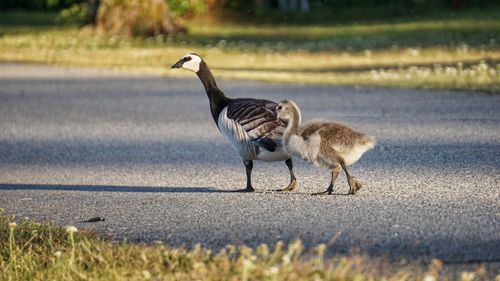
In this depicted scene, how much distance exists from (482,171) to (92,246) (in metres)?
3.87

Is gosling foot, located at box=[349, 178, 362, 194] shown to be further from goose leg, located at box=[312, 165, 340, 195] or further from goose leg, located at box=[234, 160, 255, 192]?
goose leg, located at box=[234, 160, 255, 192]

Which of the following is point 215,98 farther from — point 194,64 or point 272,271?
point 272,271

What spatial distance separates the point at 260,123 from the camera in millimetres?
7898

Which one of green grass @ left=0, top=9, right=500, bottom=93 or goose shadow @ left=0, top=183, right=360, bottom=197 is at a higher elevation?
goose shadow @ left=0, top=183, right=360, bottom=197

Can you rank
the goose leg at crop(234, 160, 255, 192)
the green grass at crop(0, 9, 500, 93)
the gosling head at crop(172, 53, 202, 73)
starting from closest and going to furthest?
the goose leg at crop(234, 160, 255, 192), the gosling head at crop(172, 53, 202, 73), the green grass at crop(0, 9, 500, 93)

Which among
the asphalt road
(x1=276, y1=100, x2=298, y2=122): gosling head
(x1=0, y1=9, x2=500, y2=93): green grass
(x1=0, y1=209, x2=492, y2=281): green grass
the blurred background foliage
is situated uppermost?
(x1=276, y1=100, x2=298, y2=122): gosling head

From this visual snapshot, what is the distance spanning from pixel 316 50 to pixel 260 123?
17.5 metres

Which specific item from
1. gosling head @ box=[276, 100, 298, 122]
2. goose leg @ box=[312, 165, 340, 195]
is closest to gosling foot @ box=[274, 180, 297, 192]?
goose leg @ box=[312, 165, 340, 195]

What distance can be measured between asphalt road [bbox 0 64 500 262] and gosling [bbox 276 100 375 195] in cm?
30

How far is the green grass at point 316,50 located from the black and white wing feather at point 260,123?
7.99 m

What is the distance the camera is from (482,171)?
9039 mm

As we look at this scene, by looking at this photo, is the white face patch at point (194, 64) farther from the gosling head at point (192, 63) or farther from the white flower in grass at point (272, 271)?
the white flower in grass at point (272, 271)

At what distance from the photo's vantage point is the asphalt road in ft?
22.1

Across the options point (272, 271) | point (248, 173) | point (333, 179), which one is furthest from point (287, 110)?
point (272, 271)
